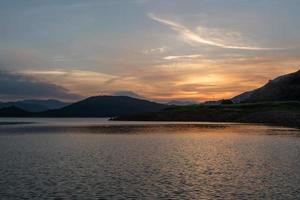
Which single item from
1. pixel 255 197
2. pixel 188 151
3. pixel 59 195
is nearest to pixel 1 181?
pixel 59 195

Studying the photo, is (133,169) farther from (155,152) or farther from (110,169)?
(155,152)

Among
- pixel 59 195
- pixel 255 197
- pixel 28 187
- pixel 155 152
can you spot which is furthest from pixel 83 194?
pixel 155 152

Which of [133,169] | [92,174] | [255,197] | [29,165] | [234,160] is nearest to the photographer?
[255,197]

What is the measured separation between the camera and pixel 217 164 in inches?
2249

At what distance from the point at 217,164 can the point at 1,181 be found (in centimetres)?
2757

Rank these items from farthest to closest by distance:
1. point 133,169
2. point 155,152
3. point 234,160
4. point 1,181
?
point 155,152
point 234,160
point 133,169
point 1,181

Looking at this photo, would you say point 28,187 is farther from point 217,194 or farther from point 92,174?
point 217,194

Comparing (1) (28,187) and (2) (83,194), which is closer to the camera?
(2) (83,194)

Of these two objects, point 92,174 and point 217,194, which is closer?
point 217,194

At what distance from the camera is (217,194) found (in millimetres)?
37062

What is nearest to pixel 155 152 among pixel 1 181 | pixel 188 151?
pixel 188 151

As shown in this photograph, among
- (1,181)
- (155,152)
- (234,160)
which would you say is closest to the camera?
(1,181)

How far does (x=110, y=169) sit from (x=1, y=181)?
13.6m

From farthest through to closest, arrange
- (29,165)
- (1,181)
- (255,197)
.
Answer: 1. (29,165)
2. (1,181)
3. (255,197)
